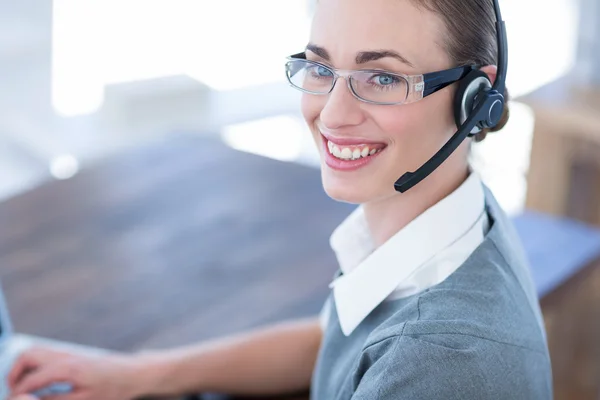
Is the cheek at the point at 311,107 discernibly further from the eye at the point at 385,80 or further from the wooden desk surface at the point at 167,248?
the wooden desk surface at the point at 167,248

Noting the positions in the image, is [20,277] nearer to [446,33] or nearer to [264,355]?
[264,355]

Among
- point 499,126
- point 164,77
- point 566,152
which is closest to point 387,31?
point 499,126

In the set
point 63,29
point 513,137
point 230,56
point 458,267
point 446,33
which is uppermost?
point 446,33

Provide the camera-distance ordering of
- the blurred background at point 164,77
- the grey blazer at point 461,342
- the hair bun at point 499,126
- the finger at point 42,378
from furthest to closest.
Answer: the blurred background at point 164,77, the finger at point 42,378, the hair bun at point 499,126, the grey blazer at point 461,342

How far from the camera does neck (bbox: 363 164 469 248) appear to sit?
102cm

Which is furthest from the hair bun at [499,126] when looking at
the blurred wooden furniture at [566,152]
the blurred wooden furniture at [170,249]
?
the blurred wooden furniture at [566,152]

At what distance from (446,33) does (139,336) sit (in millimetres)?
739

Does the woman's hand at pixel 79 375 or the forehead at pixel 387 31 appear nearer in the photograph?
the forehead at pixel 387 31

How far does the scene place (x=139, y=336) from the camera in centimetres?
139

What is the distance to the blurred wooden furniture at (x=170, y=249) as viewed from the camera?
1438mm

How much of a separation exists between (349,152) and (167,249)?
747mm

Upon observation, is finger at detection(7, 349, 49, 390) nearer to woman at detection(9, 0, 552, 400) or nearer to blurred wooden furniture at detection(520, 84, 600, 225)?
woman at detection(9, 0, 552, 400)

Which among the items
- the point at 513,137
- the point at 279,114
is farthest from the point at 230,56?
the point at 513,137

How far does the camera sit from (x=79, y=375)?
125 centimetres
